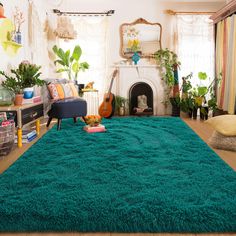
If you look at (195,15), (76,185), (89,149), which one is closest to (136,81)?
(195,15)

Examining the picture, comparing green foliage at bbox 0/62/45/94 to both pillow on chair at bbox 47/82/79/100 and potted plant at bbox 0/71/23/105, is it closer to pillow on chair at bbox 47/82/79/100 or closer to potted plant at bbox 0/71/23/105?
potted plant at bbox 0/71/23/105

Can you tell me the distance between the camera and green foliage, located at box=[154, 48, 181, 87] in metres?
6.23

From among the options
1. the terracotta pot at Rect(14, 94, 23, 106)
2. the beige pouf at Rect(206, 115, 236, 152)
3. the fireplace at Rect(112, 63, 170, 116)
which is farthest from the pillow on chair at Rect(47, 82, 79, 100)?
the beige pouf at Rect(206, 115, 236, 152)

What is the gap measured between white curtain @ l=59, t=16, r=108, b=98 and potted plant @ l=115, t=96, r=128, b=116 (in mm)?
422

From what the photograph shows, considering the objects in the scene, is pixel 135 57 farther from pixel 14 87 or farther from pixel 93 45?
pixel 14 87

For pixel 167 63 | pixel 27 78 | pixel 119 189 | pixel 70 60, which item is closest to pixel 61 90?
pixel 27 78

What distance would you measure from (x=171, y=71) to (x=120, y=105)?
1290mm

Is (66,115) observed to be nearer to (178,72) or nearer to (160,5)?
(178,72)

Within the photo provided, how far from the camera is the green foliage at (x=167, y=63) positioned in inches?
245

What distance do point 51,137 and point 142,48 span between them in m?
3.44

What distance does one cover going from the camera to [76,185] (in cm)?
216

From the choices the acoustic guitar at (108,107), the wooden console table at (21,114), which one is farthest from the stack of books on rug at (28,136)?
the acoustic guitar at (108,107)

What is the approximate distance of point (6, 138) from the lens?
9.96 ft

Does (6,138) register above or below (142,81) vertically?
below
